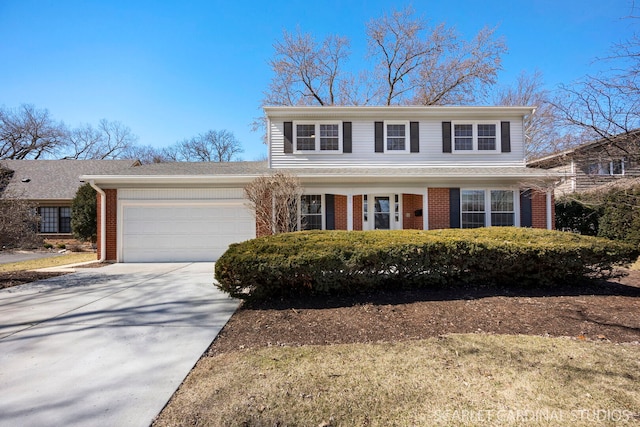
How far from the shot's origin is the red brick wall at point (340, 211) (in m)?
10.3

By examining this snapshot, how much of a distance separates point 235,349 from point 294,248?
1854 millimetres

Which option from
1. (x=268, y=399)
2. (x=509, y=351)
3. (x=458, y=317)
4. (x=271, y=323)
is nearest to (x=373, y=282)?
(x=458, y=317)

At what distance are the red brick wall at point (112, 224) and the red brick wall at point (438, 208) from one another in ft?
34.4

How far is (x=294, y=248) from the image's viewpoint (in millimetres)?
4957

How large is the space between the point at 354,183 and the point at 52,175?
60.5 feet

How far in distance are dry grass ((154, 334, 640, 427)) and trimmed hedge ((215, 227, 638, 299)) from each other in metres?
1.44

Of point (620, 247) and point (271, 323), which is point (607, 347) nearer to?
point (620, 247)

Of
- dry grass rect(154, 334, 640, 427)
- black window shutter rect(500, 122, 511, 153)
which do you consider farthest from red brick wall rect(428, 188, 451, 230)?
dry grass rect(154, 334, 640, 427)

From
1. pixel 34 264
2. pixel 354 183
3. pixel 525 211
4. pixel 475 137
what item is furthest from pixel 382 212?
pixel 34 264

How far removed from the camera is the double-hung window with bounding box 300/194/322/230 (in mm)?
10273

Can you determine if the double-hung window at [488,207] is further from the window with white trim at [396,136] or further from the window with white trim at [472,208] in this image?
the window with white trim at [396,136]

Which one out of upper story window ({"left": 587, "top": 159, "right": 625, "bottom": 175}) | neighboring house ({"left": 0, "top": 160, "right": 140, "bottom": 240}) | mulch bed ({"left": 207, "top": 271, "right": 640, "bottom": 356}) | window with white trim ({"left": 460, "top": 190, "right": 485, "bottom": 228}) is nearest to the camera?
mulch bed ({"left": 207, "top": 271, "right": 640, "bottom": 356})

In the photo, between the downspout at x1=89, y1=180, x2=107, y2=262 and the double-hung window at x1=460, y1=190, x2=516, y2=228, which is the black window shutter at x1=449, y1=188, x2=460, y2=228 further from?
the downspout at x1=89, y1=180, x2=107, y2=262

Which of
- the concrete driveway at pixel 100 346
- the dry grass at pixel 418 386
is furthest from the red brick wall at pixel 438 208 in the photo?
the concrete driveway at pixel 100 346
